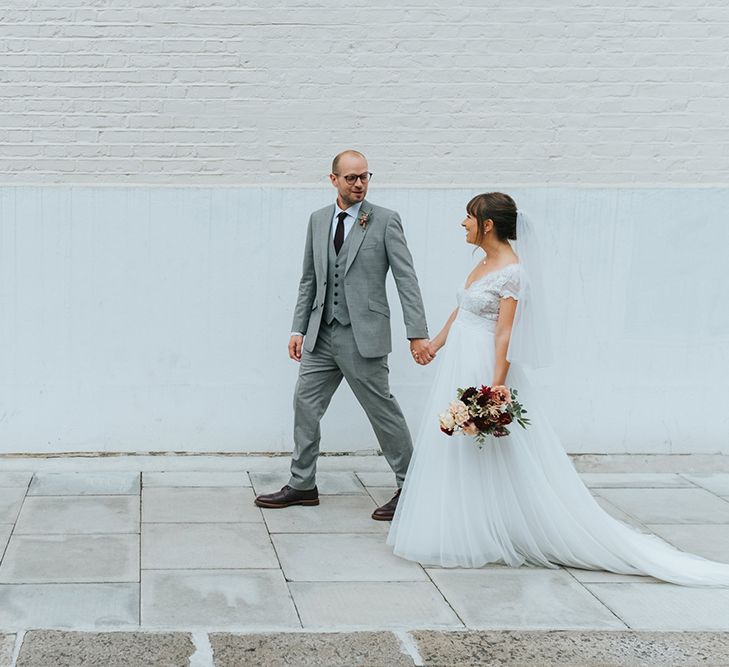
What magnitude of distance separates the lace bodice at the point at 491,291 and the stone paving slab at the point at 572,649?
1.67 metres

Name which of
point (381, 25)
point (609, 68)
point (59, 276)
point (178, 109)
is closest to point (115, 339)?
point (59, 276)

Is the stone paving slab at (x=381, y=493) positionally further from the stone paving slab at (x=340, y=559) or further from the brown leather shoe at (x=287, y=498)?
the stone paving slab at (x=340, y=559)

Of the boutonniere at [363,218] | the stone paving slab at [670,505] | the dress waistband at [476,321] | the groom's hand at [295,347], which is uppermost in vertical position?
the boutonniere at [363,218]

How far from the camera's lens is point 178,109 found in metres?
6.92

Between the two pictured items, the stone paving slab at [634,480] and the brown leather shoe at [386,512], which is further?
the stone paving slab at [634,480]

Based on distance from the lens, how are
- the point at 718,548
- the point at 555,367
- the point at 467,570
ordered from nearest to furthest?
the point at 467,570, the point at 718,548, the point at 555,367

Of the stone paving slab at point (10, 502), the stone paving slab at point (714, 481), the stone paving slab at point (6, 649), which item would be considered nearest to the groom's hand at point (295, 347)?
the stone paving slab at point (10, 502)

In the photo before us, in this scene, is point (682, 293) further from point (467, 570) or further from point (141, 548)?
point (141, 548)

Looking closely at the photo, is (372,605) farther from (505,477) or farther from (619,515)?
(619,515)

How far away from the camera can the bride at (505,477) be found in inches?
217

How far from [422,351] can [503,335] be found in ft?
2.06

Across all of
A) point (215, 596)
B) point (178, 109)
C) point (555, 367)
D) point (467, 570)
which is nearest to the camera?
point (215, 596)

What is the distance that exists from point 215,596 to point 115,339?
100 inches

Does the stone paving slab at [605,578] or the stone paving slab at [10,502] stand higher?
the stone paving slab at [605,578]
